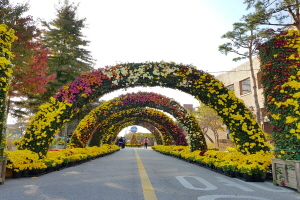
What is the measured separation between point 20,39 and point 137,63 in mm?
7518

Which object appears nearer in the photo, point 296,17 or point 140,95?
point 296,17

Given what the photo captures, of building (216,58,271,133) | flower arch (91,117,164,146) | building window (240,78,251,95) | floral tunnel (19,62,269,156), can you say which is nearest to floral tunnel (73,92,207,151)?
floral tunnel (19,62,269,156)

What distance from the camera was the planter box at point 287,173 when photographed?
4.90 meters

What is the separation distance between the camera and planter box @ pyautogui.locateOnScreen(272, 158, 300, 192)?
4.90 metres

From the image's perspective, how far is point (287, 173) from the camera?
17.5 feet

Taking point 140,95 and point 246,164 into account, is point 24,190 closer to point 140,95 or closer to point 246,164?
point 246,164

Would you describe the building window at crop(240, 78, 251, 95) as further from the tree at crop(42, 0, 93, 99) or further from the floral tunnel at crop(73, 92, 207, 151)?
the tree at crop(42, 0, 93, 99)

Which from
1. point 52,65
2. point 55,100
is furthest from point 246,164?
point 52,65

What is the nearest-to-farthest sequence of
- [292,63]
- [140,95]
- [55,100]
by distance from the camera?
[292,63]
[55,100]
[140,95]

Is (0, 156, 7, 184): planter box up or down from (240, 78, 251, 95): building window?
down

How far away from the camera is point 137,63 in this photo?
9.34 meters

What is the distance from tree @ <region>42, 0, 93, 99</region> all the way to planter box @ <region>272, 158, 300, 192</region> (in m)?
17.2

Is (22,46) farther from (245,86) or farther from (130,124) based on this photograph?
(245,86)

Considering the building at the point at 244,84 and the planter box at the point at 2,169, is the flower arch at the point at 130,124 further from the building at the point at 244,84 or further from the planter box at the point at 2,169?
the planter box at the point at 2,169
